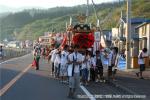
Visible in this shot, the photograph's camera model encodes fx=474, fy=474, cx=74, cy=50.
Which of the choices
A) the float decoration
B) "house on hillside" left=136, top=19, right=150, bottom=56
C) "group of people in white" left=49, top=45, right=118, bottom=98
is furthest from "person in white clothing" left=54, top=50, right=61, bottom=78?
"house on hillside" left=136, top=19, right=150, bottom=56

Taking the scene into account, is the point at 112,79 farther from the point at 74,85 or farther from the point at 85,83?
the point at 74,85

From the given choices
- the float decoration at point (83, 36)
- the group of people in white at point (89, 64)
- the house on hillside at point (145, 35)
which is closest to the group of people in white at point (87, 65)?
the group of people in white at point (89, 64)

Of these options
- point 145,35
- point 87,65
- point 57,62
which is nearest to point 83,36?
point 57,62

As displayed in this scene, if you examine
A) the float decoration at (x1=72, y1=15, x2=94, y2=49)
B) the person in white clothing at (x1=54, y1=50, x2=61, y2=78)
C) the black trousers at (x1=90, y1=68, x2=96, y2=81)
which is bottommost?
the black trousers at (x1=90, y1=68, x2=96, y2=81)

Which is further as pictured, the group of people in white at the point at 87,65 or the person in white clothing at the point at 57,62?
the person in white clothing at the point at 57,62

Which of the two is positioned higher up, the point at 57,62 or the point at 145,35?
the point at 145,35

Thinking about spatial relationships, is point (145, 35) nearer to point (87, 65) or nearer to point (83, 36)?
point (83, 36)

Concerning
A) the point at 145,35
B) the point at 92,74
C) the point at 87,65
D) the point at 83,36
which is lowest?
the point at 92,74

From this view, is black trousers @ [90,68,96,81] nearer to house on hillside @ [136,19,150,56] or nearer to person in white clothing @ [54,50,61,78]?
person in white clothing @ [54,50,61,78]

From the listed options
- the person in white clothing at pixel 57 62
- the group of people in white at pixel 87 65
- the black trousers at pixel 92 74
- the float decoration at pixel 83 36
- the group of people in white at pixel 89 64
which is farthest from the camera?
the float decoration at pixel 83 36

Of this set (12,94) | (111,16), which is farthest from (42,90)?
(111,16)

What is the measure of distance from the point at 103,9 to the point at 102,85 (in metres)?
119

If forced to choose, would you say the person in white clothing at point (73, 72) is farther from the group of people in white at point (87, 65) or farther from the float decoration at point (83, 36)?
the float decoration at point (83, 36)

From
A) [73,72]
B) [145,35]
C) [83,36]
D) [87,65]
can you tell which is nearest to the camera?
[73,72]
